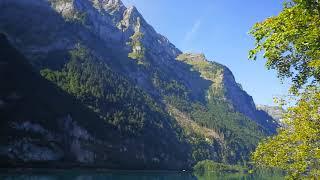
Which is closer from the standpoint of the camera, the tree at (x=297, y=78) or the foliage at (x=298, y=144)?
the tree at (x=297, y=78)

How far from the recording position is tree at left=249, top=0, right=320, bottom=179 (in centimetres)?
1628

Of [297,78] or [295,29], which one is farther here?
[297,78]

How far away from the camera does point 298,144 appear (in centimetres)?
2481

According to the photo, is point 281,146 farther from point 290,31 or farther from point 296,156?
point 290,31

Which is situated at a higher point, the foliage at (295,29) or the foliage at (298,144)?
the foliage at (295,29)

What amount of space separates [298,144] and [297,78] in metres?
4.88

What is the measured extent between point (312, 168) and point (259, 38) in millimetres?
10602

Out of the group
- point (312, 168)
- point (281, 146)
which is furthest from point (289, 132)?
point (312, 168)

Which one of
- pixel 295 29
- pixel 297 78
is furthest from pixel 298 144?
pixel 295 29

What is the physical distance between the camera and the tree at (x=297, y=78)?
16.3 meters

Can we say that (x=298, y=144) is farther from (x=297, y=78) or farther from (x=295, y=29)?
(x=295, y=29)

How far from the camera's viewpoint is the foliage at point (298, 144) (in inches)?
912

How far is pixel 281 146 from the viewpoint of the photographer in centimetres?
2573

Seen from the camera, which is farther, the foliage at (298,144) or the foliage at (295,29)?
the foliage at (298,144)
